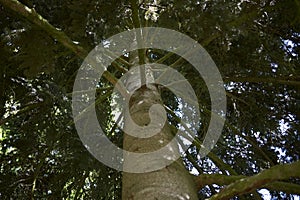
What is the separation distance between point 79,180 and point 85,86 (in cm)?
106

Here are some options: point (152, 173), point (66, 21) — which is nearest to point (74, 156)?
point (66, 21)

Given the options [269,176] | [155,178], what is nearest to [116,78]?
[155,178]

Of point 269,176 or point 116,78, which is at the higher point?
point 116,78

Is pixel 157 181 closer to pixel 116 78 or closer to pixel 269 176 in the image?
pixel 269 176

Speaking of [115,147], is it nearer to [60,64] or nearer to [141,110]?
[60,64]

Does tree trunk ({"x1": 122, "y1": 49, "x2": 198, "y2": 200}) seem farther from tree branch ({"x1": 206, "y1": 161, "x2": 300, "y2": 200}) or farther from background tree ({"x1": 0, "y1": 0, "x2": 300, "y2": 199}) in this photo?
tree branch ({"x1": 206, "y1": 161, "x2": 300, "y2": 200})

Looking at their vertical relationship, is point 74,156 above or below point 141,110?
above

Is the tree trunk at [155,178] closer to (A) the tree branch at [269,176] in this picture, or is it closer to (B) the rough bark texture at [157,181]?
(B) the rough bark texture at [157,181]

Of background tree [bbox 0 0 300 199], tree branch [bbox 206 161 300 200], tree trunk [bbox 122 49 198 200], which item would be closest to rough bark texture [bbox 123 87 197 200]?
tree trunk [bbox 122 49 198 200]

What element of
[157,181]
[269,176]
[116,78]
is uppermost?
[116,78]

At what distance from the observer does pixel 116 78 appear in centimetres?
328

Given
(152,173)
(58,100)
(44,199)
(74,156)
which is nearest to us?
(152,173)

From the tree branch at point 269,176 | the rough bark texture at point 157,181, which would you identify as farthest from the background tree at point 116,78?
the tree branch at point 269,176

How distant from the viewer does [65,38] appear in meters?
2.90
